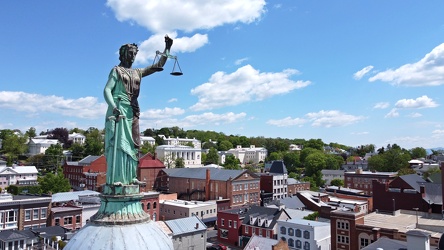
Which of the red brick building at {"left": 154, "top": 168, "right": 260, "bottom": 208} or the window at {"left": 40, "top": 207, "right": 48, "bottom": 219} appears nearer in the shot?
the window at {"left": 40, "top": 207, "right": 48, "bottom": 219}

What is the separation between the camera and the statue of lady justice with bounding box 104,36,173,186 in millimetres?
6098

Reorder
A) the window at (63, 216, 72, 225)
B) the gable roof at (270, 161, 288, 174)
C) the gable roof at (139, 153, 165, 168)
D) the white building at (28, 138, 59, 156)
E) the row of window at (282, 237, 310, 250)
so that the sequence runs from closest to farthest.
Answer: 1. the row of window at (282, 237, 310, 250)
2. the window at (63, 216, 72, 225)
3. the gable roof at (139, 153, 165, 168)
4. the gable roof at (270, 161, 288, 174)
5. the white building at (28, 138, 59, 156)

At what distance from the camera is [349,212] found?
36.1 m

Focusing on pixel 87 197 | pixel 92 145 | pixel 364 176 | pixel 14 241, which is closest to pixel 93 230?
pixel 14 241

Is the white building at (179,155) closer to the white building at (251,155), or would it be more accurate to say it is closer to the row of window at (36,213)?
the white building at (251,155)

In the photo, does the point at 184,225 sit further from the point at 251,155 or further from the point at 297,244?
the point at 251,155

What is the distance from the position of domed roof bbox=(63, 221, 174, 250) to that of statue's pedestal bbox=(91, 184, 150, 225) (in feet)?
0.34

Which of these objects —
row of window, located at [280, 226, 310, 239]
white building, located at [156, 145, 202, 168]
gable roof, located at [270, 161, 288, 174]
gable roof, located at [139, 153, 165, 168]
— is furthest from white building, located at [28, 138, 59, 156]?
row of window, located at [280, 226, 310, 239]

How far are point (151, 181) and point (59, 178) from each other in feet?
61.1

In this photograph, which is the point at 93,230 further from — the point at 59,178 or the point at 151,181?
the point at 151,181

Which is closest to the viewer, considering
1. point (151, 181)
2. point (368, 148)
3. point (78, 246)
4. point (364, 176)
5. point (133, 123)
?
point (78, 246)

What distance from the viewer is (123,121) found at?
6.23 metres

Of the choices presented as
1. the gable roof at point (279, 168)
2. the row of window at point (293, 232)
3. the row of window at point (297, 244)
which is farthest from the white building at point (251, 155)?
the row of window at point (297, 244)

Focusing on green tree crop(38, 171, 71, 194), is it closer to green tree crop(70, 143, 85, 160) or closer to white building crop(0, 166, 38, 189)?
white building crop(0, 166, 38, 189)
